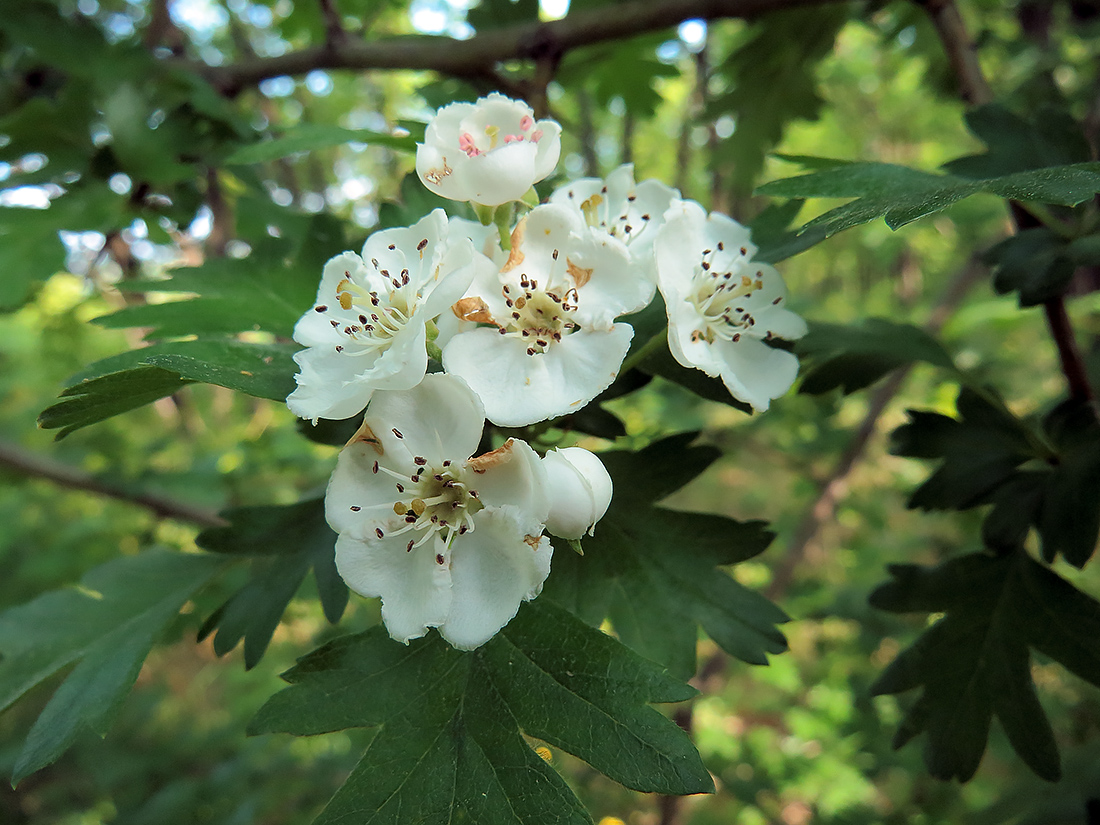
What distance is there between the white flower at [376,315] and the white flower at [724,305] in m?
0.20

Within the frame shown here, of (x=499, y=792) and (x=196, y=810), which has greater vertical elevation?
(x=499, y=792)

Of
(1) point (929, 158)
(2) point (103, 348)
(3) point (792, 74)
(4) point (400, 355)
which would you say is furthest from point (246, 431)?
(1) point (929, 158)

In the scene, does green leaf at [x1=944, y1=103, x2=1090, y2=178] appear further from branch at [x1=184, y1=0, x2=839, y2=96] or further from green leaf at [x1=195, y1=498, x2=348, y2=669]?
green leaf at [x1=195, y1=498, x2=348, y2=669]

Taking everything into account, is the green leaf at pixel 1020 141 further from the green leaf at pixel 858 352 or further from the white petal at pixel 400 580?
the white petal at pixel 400 580

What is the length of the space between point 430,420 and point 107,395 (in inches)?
11.4

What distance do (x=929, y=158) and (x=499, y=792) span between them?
207 inches

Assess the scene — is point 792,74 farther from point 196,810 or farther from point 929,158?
point 929,158

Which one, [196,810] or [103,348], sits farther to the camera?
[103,348]

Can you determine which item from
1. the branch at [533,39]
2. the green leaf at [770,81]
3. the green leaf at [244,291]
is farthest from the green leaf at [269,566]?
the green leaf at [770,81]

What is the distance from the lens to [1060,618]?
934mm

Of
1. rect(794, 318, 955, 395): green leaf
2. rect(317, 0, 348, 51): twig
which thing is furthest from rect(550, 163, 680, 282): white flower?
rect(317, 0, 348, 51): twig

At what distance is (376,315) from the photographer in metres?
0.79

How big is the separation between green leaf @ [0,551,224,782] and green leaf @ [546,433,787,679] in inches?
19.5

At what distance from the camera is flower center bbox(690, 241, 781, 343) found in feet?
2.72
